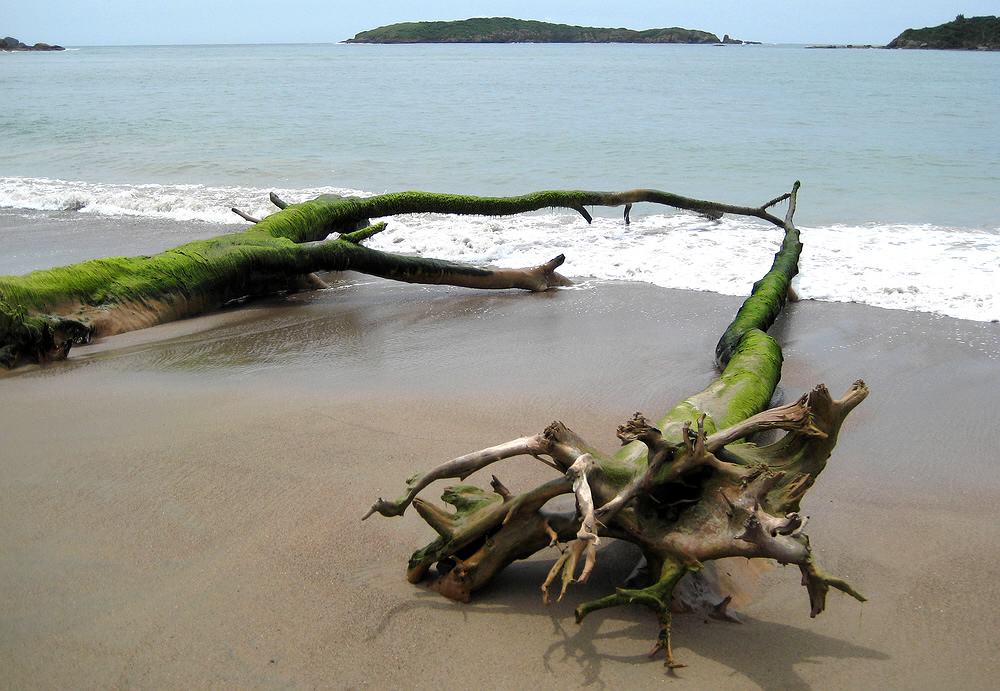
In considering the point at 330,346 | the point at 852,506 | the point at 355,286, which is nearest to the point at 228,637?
the point at 852,506

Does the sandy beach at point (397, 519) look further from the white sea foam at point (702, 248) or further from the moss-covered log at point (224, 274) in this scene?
the white sea foam at point (702, 248)

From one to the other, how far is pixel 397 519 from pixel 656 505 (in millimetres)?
1083

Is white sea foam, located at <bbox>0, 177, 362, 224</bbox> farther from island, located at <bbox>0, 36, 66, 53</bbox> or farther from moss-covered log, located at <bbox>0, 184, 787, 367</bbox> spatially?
island, located at <bbox>0, 36, 66, 53</bbox>

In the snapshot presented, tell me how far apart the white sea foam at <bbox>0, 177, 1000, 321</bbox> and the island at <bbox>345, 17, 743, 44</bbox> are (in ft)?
504

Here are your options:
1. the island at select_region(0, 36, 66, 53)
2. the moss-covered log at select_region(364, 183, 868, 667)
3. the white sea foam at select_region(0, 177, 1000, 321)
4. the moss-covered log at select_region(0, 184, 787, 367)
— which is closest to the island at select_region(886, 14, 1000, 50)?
the white sea foam at select_region(0, 177, 1000, 321)

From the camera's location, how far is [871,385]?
4680mm

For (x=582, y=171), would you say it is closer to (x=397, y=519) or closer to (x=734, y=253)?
(x=734, y=253)

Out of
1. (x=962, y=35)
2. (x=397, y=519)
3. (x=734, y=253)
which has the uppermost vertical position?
(x=962, y=35)

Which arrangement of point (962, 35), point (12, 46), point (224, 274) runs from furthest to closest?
point (12, 46)
point (962, 35)
point (224, 274)

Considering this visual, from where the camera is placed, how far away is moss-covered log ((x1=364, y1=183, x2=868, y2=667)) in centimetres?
226

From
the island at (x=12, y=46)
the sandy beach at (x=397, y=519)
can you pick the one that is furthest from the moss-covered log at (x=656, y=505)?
the island at (x=12, y=46)

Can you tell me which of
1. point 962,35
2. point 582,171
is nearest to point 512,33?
point 962,35

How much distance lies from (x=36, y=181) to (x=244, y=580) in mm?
13882

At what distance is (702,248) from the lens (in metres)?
8.32
